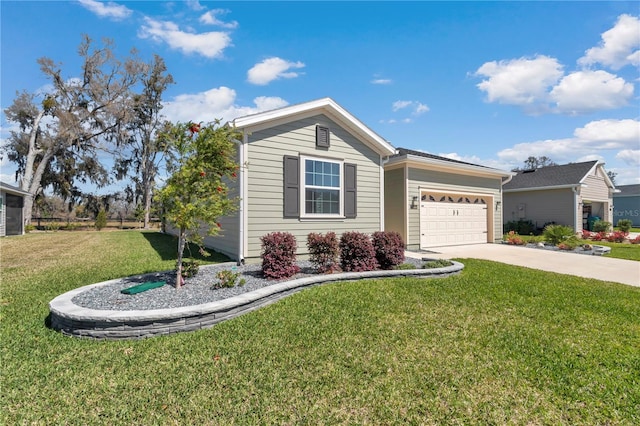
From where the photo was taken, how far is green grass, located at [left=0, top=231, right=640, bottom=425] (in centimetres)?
237

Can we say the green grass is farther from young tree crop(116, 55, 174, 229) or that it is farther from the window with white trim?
young tree crop(116, 55, 174, 229)

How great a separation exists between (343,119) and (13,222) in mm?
20301

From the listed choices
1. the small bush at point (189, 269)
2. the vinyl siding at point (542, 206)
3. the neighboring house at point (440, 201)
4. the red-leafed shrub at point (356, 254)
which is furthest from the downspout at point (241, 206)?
the vinyl siding at point (542, 206)

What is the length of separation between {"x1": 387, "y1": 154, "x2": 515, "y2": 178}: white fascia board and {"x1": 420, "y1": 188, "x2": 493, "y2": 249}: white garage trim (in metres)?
0.89

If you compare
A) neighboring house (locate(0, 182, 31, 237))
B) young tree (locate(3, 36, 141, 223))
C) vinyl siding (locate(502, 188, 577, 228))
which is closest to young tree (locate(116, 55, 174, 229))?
young tree (locate(3, 36, 141, 223))

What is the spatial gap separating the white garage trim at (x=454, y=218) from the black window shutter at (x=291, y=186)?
524 cm

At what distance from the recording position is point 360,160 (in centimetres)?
884

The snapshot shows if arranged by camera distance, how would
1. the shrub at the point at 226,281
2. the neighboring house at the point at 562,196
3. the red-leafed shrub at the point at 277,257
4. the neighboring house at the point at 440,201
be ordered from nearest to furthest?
the shrub at the point at 226,281
the red-leafed shrub at the point at 277,257
the neighboring house at the point at 440,201
the neighboring house at the point at 562,196

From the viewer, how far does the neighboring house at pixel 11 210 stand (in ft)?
52.6

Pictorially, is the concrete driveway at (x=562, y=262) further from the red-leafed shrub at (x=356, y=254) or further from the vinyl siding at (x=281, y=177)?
the red-leafed shrub at (x=356, y=254)

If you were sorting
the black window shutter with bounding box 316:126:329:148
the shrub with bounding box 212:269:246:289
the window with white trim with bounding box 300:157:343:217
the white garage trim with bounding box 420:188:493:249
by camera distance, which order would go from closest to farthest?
the shrub with bounding box 212:269:246:289, the window with white trim with bounding box 300:157:343:217, the black window shutter with bounding box 316:126:329:148, the white garage trim with bounding box 420:188:493:249

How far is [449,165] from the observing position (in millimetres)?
11141

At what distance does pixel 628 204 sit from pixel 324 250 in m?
40.7

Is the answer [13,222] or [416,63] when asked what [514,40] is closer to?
[416,63]
